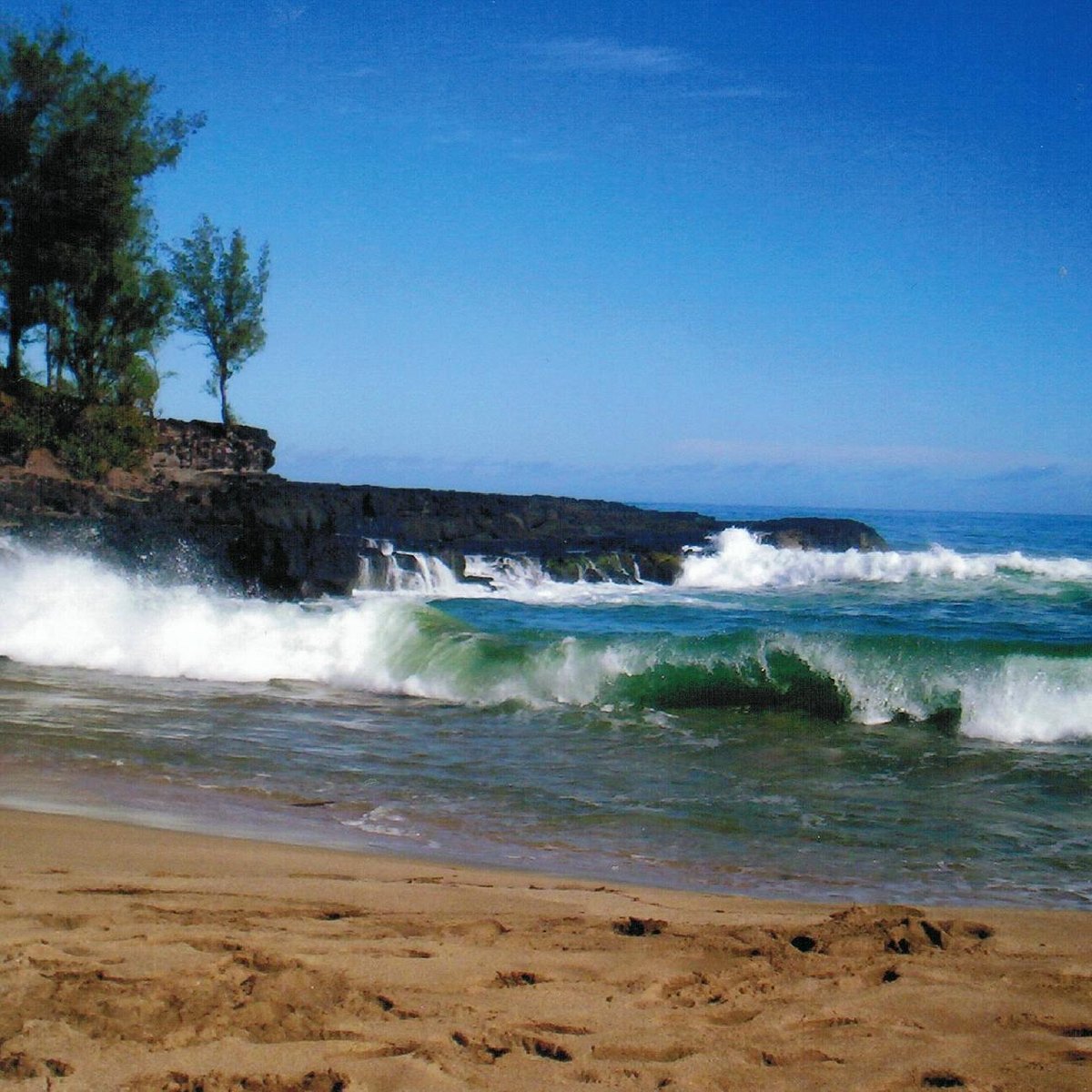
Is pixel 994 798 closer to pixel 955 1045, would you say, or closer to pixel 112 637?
pixel 955 1045

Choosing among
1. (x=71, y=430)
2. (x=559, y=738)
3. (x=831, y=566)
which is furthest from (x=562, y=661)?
(x=831, y=566)

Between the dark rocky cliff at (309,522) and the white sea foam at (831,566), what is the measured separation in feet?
3.16

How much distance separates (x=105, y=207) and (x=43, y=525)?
13955mm

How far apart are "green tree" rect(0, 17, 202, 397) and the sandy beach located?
2887 cm

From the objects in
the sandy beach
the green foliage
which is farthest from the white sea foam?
the sandy beach

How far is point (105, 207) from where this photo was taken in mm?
29984

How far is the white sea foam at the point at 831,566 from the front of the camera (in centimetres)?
3019

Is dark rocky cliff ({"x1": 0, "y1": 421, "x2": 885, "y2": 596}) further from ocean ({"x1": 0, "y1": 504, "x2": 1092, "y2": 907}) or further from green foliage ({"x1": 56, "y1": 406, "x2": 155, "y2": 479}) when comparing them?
ocean ({"x1": 0, "y1": 504, "x2": 1092, "y2": 907})

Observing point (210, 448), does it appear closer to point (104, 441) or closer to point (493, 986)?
point (104, 441)

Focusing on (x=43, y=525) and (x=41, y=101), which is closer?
(x=43, y=525)

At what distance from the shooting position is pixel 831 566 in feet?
109

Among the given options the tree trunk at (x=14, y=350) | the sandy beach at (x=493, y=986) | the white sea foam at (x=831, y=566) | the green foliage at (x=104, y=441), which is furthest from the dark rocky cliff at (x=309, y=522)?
the sandy beach at (x=493, y=986)

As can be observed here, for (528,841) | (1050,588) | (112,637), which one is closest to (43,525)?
(112,637)

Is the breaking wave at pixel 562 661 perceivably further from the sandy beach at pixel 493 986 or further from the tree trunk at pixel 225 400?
the tree trunk at pixel 225 400
